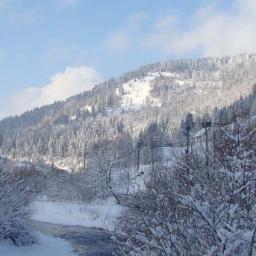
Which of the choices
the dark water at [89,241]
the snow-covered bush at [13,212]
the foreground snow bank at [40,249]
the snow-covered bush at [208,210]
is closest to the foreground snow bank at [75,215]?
the dark water at [89,241]

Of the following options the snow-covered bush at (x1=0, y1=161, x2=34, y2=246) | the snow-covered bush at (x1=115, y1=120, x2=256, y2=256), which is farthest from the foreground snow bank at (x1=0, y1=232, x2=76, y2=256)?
the snow-covered bush at (x1=115, y1=120, x2=256, y2=256)

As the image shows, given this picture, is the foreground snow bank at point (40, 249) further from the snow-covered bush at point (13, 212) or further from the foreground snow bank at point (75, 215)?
the foreground snow bank at point (75, 215)

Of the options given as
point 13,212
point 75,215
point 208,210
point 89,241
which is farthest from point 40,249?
point 75,215

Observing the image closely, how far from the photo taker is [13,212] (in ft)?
61.6

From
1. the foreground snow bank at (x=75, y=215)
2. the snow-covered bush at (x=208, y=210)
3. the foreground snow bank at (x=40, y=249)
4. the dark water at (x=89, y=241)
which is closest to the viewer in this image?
the snow-covered bush at (x=208, y=210)

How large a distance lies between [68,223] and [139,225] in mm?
29714

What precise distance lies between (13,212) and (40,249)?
175 cm

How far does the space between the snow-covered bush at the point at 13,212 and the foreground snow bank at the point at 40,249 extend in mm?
333

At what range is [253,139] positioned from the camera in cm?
838

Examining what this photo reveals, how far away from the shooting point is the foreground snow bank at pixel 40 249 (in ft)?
58.8

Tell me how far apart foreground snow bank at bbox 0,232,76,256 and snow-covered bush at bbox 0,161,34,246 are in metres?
0.33

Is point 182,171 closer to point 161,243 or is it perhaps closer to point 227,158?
point 227,158

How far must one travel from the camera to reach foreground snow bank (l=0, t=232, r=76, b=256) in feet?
58.8

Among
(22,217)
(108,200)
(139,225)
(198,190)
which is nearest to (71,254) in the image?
(22,217)
